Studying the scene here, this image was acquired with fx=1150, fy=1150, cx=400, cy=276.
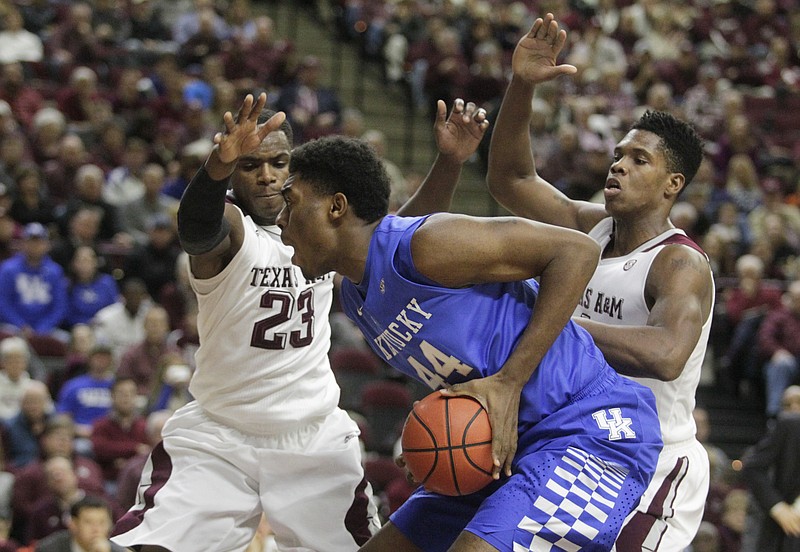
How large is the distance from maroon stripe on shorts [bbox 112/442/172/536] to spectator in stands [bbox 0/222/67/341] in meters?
5.87

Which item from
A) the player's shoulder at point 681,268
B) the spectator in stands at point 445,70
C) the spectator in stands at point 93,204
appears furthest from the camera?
the spectator in stands at point 445,70

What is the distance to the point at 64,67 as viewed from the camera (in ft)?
44.0

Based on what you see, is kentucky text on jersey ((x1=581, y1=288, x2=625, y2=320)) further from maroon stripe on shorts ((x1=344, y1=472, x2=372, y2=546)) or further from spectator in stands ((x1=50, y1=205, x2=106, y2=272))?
spectator in stands ((x1=50, y1=205, x2=106, y2=272))

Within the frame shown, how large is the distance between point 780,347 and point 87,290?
6390mm

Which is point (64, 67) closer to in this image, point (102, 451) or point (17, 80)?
point (17, 80)

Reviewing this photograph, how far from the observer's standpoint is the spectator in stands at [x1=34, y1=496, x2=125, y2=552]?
23.8ft

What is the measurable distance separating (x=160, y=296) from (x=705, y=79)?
8.52m

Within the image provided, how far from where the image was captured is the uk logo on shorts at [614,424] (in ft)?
12.1

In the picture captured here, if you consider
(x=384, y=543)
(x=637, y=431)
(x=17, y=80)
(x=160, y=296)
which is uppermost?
(x=637, y=431)

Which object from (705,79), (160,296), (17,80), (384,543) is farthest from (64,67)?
(384,543)

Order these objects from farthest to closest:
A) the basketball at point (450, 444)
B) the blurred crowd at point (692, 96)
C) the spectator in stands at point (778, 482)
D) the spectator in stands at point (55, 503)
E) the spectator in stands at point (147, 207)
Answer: the blurred crowd at point (692, 96) → the spectator in stands at point (147, 207) → the spectator in stands at point (55, 503) → the spectator in stands at point (778, 482) → the basketball at point (450, 444)

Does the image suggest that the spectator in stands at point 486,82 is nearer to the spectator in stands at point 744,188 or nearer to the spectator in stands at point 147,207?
the spectator in stands at point 744,188

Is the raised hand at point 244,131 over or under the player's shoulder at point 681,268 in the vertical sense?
over

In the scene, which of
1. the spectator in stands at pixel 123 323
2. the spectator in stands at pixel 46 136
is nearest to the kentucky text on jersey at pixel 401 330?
the spectator in stands at pixel 123 323
